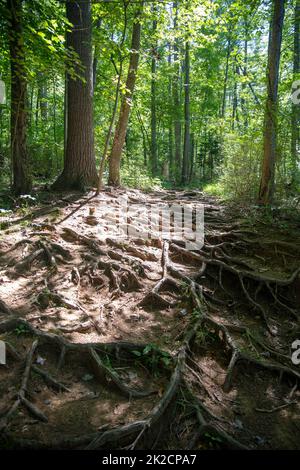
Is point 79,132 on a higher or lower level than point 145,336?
higher

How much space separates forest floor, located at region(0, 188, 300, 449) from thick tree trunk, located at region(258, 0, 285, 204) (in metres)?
1.59

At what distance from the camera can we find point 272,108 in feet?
25.6

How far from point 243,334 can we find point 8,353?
9.90 ft

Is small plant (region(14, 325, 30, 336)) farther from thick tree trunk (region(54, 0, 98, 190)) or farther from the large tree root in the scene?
thick tree trunk (region(54, 0, 98, 190))

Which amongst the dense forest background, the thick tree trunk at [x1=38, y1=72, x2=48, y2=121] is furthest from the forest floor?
the thick tree trunk at [x1=38, y1=72, x2=48, y2=121]

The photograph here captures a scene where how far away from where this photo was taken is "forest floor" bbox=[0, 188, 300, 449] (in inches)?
117

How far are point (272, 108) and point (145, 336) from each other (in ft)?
20.9

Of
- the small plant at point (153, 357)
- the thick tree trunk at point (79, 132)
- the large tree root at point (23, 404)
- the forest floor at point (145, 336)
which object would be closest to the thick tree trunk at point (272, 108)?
the forest floor at point (145, 336)

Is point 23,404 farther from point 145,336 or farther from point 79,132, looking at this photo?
point 79,132

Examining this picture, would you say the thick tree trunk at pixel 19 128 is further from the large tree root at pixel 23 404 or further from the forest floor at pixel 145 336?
the large tree root at pixel 23 404

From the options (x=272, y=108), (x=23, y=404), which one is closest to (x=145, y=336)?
(x=23, y=404)

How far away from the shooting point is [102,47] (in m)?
8.00
